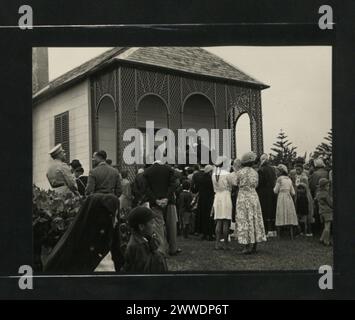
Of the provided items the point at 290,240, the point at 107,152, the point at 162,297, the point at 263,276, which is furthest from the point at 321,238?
the point at 107,152

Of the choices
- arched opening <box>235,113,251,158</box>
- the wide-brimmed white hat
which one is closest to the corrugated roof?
arched opening <box>235,113,251,158</box>

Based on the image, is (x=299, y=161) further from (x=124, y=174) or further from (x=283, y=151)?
(x=124, y=174)

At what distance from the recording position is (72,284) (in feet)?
17.2

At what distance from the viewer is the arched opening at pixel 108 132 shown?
541 centimetres

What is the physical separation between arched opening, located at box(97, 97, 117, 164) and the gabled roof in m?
0.38

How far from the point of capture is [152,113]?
17.9 feet

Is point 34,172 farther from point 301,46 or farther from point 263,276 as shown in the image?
point 301,46

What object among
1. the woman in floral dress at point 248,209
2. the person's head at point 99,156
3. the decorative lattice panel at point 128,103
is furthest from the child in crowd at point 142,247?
the woman in floral dress at point 248,209

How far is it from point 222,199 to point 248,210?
0.88 ft

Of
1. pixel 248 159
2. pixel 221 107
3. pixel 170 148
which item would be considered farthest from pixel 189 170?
pixel 221 107

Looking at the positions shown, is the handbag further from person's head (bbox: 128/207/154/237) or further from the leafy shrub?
the leafy shrub

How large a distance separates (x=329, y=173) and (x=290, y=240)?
68 cm

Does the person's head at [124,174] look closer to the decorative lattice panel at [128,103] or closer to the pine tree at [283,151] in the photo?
the decorative lattice panel at [128,103]

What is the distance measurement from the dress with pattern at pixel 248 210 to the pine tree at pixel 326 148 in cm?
58
